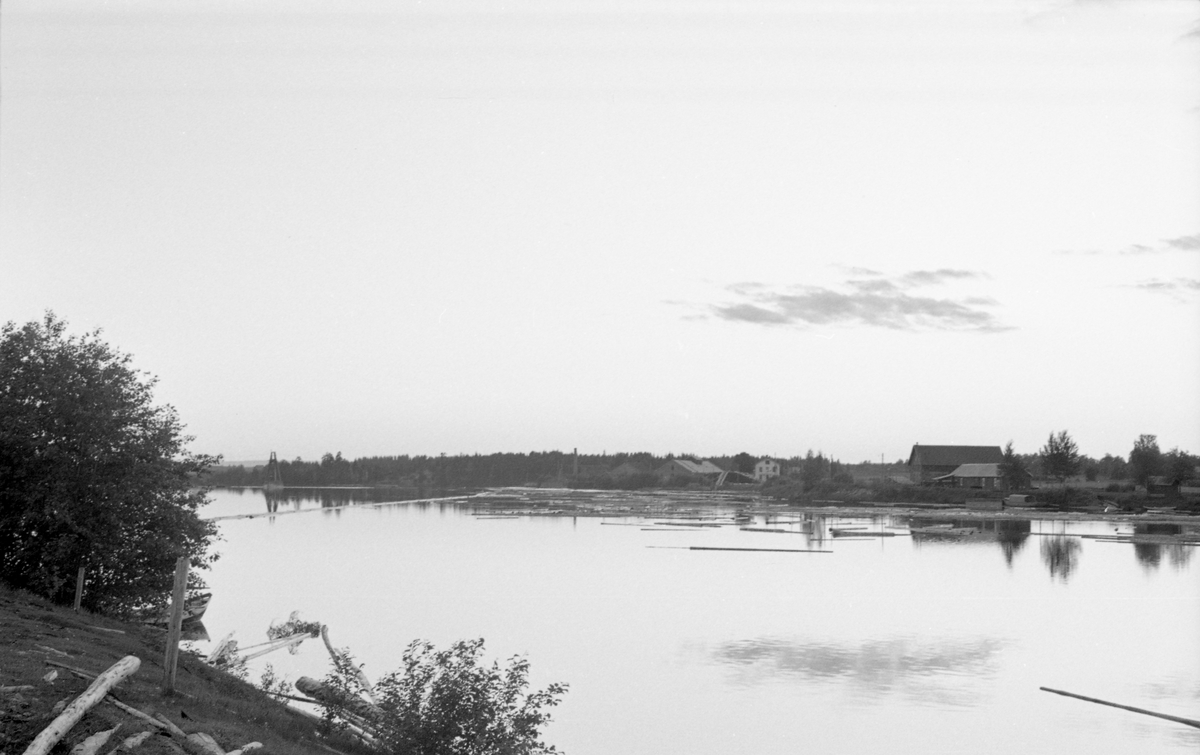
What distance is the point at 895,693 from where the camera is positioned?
78.5 feet

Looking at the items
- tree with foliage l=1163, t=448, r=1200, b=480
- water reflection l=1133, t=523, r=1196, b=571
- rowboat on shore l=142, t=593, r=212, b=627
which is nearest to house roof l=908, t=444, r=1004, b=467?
tree with foliage l=1163, t=448, r=1200, b=480

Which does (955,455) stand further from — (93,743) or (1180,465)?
(93,743)

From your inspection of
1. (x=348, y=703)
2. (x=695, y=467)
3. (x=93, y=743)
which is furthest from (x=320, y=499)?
(x=93, y=743)

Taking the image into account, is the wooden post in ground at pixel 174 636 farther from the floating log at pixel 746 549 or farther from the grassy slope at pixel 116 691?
the floating log at pixel 746 549

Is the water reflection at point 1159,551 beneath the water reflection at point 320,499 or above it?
beneath

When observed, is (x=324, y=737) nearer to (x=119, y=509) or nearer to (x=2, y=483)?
(x=119, y=509)

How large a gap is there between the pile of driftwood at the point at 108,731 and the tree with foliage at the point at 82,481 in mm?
7979

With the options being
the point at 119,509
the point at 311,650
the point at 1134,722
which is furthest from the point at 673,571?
the point at 119,509

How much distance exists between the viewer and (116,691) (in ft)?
38.0

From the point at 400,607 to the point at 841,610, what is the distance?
15.7 metres

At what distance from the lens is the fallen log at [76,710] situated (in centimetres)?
918

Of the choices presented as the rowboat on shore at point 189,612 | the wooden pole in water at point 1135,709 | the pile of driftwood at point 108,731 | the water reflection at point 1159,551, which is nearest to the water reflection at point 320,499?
the rowboat on shore at point 189,612

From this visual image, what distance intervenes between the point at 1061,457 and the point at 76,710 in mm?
105989

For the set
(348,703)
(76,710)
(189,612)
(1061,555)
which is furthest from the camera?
(1061,555)
